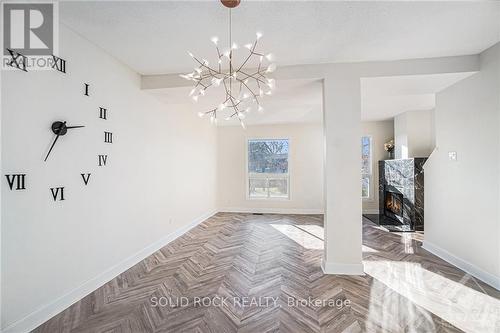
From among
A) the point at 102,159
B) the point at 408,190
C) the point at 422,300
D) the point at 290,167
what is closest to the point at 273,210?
the point at 290,167

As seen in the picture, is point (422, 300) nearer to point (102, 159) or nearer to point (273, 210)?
point (102, 159)

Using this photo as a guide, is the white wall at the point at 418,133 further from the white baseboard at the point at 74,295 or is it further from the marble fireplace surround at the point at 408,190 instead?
the white baseboard at the point at 74,295

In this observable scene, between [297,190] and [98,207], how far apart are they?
501cm

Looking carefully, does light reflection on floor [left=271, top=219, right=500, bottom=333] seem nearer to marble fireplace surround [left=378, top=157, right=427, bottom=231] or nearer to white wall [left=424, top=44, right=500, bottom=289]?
white wall [left=424, top=44, right=500, bottom=289]

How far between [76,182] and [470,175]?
15.7 ft

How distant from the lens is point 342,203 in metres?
2.77

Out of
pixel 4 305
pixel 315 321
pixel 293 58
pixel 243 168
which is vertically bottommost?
pixel 315 321

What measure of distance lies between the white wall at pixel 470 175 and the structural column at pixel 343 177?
1.45 meters

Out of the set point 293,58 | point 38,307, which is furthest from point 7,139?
point 293,58

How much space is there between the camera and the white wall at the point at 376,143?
6102mm

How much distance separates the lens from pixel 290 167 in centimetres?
638

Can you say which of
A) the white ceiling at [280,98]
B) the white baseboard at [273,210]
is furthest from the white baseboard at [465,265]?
the white ceiling at [280,98]

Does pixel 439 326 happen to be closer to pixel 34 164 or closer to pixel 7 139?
pixel 34 164

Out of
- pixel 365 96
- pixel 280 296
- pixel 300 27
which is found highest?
pixel 300 27
